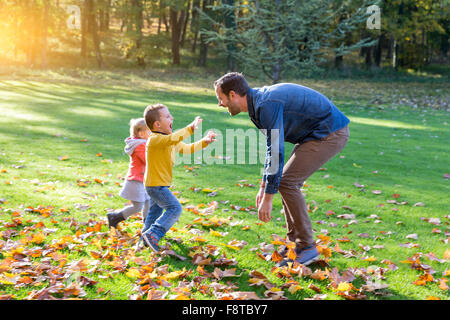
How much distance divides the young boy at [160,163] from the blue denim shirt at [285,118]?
0.84 meters

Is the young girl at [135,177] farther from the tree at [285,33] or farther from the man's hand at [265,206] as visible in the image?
the tree at [285,33]

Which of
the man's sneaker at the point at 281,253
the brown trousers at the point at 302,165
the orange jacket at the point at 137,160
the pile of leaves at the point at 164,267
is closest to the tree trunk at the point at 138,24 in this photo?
the pile of leaves at the point at 164,267

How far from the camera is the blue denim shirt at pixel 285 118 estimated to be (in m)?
3.82

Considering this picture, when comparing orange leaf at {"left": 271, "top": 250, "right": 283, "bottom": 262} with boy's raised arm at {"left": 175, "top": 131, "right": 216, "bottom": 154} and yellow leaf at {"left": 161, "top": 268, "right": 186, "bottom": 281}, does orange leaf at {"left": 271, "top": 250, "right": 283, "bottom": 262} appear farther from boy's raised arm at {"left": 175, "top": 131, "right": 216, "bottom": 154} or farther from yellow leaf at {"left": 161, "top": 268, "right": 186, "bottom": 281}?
boy's raised arm at {"left": 175, "top": 131, "right": 216, "bottom": 154}

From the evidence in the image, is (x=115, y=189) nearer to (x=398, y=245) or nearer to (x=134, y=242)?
(x=134, y=242)

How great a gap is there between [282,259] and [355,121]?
12563 mm

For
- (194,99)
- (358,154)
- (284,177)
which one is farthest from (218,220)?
(194,99)

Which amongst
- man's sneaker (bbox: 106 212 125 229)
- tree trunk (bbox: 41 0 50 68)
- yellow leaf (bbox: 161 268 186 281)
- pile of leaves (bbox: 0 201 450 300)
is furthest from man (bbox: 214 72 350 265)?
tree trunk (bbox: 41 0 50 68)

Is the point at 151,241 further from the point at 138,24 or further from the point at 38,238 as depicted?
the point at 138,24

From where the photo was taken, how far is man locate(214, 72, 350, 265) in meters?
3.84

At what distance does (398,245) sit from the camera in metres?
5.02

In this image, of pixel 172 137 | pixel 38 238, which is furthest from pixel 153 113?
pixel 38 238

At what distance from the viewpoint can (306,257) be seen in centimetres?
430

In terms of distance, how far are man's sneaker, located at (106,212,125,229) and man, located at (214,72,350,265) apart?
1.87 meters
